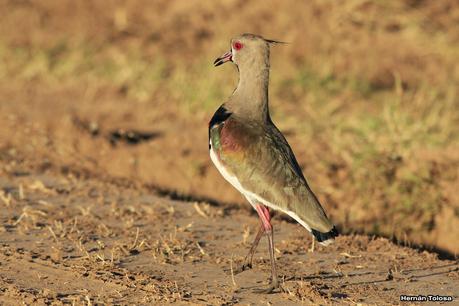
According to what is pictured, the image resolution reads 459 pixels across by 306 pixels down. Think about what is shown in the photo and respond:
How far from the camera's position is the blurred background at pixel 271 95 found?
8.27 meters

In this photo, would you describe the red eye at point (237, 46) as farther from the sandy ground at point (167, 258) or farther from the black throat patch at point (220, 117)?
the sandy ground at point (167, 258)

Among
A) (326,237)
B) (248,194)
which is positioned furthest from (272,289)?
(248,194)

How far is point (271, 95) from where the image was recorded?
10.6 meters

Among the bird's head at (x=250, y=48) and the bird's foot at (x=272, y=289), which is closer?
the bird's foot at (x=272, y=289)

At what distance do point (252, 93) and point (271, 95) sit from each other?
16.8 feet

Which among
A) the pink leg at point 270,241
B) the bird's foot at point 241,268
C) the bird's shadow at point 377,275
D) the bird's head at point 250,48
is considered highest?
the bird's head at point 250,48

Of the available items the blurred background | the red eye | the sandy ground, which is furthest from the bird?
the blurred background

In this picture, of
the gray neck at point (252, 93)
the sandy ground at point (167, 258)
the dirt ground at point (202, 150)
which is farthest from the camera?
the gray neck at point (252, 93)

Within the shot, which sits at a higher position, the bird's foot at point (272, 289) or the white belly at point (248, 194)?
the white belly at point (248, 194)

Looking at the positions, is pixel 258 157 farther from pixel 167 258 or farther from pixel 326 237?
pixel 167 258

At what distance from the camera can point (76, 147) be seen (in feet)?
29.3

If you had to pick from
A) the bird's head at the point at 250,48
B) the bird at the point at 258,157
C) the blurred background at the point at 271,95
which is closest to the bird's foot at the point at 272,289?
the bird at the point at 258,157

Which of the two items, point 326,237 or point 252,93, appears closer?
point 326,237

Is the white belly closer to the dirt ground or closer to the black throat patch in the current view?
the black throat patch
